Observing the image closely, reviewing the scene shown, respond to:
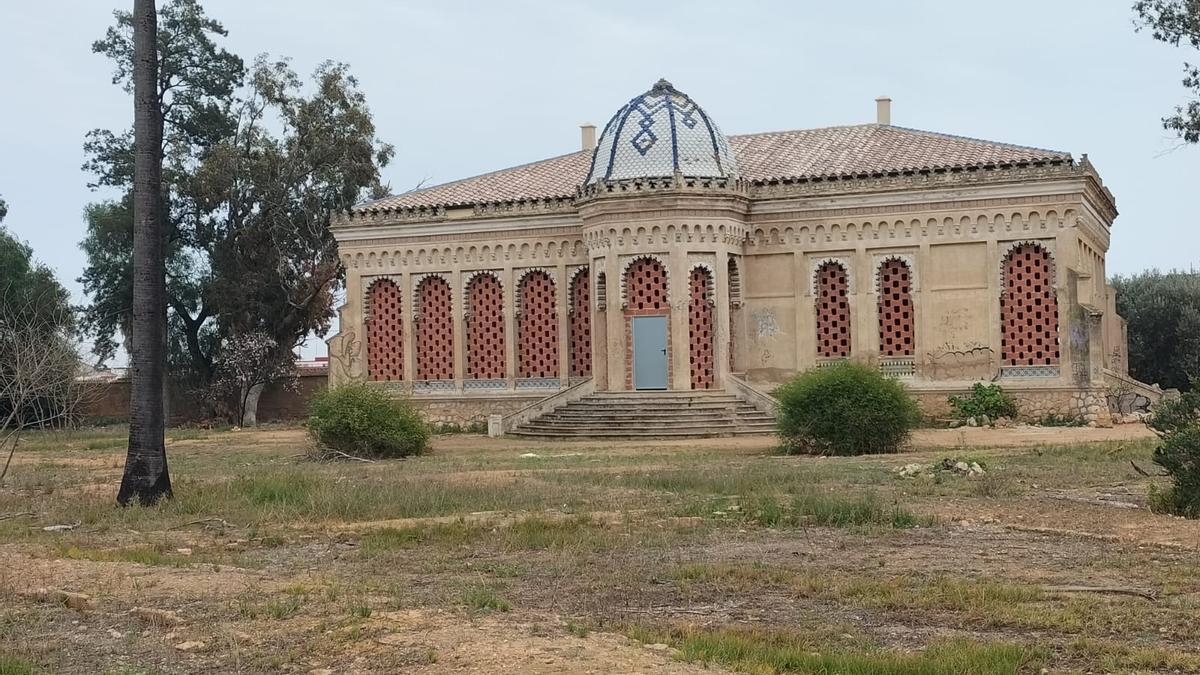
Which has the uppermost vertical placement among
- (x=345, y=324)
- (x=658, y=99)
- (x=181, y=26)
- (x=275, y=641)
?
(x=181, y=26)

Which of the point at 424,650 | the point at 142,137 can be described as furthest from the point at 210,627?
the point at 142,137

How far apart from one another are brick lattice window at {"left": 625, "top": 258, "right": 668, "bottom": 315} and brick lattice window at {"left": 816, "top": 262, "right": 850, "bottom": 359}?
3824mm

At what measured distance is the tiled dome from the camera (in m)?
30.4

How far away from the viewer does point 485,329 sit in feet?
113

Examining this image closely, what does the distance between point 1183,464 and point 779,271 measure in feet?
62.1

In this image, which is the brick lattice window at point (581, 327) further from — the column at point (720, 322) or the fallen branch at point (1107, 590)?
the fallen branch at point (1107, 590)

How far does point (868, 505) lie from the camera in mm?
12891

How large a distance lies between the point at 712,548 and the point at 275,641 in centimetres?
440

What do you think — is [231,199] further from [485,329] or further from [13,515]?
[13,515]

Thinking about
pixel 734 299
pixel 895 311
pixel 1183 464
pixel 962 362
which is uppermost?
pixel 734 299

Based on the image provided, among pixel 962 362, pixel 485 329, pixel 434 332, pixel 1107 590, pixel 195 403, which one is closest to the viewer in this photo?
pixel 1107 590

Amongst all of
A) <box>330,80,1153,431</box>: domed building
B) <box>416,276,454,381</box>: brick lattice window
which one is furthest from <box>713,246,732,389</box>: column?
<box>416,276,454,381</box>: brick lattice window

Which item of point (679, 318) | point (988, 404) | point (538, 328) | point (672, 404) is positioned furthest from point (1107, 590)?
point (538, 328)

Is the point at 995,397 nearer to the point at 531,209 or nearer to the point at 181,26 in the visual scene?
the point at 531,209
